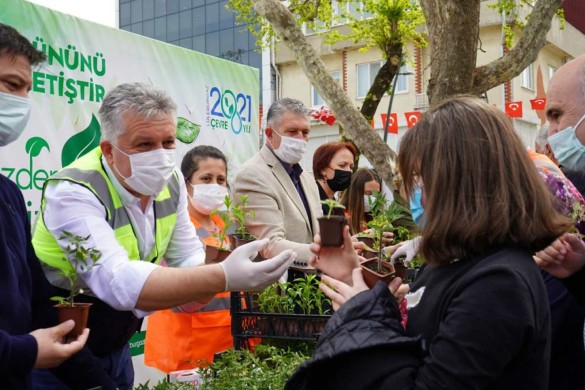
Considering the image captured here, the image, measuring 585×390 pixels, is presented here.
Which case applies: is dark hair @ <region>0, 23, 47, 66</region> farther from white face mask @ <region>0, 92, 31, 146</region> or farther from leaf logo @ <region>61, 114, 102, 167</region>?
leaf logo @ <region>61, 114, 102, 167</region>

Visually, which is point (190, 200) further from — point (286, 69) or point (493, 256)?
point (286, 69)

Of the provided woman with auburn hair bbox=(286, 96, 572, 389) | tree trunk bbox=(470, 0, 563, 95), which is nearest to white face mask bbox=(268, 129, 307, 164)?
tree trunk bbox=(470, 0, 563, 95)

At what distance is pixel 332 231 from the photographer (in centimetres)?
189

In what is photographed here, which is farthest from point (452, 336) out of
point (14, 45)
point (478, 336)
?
point (14, 45)

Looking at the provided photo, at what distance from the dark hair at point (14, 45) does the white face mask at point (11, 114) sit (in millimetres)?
137

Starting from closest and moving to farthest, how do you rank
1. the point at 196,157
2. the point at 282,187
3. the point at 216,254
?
1. the point at 216,254
2. the point at 282,187
3. the point at 196,157

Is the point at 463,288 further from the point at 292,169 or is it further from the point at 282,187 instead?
the point at 292,169

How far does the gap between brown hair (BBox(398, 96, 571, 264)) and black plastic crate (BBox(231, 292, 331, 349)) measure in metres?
1.00

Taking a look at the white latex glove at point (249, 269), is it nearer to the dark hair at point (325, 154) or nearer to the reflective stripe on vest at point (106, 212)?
the reflective stripe on vest at point (106, 212)

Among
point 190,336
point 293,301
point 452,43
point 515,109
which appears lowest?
point 190,336

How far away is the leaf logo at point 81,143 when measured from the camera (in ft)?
13.9

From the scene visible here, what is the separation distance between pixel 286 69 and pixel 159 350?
74.1 ft

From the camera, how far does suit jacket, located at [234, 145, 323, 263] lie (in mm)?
3342

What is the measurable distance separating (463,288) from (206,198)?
2.84 m
